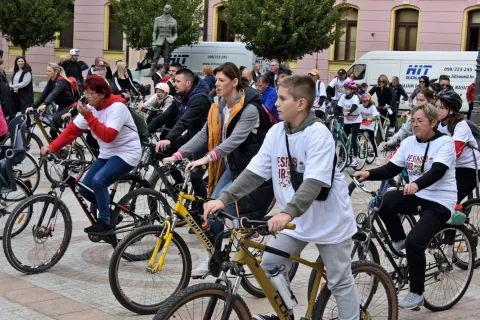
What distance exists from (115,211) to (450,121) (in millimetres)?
3032

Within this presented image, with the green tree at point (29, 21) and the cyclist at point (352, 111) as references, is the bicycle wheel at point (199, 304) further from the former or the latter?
the green tree at point (29, 21)

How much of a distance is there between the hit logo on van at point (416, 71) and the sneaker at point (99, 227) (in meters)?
22.8

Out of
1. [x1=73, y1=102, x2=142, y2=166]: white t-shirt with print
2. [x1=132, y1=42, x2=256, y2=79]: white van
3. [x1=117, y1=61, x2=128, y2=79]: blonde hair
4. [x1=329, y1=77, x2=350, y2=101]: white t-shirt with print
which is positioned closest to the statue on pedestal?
[x1=132, y1=42, x2=256, y2=79]: white van

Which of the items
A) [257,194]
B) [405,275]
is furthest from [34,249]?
[405,275]

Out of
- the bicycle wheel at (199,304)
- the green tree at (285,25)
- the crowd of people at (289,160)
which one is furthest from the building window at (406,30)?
the bicycle wheel at (199,304)

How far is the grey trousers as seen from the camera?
4.71 m

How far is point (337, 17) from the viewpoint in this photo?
2852 cm

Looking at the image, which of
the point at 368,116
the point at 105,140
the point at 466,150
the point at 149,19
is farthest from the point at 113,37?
the point at 466,150

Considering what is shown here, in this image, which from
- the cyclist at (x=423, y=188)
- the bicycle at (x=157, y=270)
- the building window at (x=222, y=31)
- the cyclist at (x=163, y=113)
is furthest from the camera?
the building window at (x=222, y=31)

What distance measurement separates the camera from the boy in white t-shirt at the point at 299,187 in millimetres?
4590

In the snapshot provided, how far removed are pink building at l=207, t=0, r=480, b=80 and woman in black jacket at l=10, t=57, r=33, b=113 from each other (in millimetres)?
18683

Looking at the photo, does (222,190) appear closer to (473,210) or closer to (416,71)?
(473,210)

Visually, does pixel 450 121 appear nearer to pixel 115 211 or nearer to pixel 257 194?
pixel 257 194

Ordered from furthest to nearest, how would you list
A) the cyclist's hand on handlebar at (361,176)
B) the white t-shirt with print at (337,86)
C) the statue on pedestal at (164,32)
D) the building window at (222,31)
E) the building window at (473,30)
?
the building window at (222,31)
the building window at (473,30)
the statue on pedestal at (164,32)
the white t-shirt with print at (337,86)
the cyclist's hand on handlebar at (361,176)
